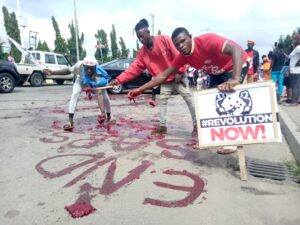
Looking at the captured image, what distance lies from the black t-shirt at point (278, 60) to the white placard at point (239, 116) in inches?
266

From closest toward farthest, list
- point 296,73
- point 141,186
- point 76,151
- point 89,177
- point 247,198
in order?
point 247,198, point 141,186, point 89,177, point 76,151, point 296,73

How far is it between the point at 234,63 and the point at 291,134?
7.32ft

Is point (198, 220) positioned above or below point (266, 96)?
below

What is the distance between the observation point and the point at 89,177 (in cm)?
356

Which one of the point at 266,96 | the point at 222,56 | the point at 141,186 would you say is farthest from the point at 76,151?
the point at 266,96

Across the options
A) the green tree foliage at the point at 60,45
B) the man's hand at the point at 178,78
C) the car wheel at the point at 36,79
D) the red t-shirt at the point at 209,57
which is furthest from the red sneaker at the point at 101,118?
the green tree foliage at the point at 60,45

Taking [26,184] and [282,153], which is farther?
[282,153]

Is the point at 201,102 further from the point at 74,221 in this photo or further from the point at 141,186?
the point at 74,221

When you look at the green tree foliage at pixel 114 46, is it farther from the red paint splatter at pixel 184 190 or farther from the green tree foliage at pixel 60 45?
the red paint splatter at pixel 184 190

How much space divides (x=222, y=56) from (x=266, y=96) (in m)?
0.83

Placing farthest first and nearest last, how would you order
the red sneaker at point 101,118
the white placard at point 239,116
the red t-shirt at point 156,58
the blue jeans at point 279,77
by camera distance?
the blue jeans at point 279,77 < the red sneaker at point 101,118 < the red t-shirt at point 156,58 < the white placard at point 239,116

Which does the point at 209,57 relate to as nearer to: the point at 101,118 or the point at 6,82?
the point at 101,118

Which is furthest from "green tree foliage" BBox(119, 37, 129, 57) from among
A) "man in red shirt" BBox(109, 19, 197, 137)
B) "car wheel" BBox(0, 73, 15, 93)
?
"man in red shirt" BBox(109, 19, 197, 137)

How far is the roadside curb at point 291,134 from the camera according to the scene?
4.46 metres
